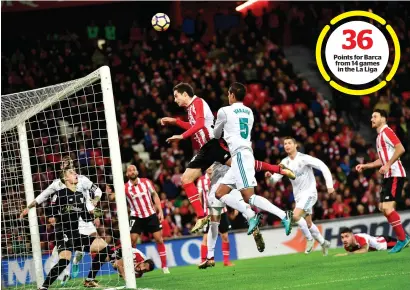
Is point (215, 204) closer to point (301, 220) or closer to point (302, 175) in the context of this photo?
point (301, 220)

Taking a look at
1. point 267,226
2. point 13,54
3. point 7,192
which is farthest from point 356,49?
point 13,54

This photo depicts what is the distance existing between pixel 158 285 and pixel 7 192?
392 centimetres

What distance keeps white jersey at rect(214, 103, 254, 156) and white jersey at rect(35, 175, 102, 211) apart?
6.53 feet

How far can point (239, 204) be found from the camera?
34.6 ft

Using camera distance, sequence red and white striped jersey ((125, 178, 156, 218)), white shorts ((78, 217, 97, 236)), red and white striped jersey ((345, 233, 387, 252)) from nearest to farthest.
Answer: white shorts ((78, 217, 97, 236))
red and white striped jersey ((345, 233, 387, 252))
red and white striped jersey ((125, 178, 156, 218))

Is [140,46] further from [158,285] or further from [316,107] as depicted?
[158,285]

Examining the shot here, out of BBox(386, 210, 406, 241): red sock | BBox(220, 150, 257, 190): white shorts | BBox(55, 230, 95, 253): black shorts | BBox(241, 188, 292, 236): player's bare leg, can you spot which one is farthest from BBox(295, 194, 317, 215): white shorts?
BBox(55, 230, 95, 253): black shorts

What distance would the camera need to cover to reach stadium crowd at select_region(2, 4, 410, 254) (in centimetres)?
2023

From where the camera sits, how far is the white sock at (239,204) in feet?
33.8

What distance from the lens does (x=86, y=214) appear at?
433 inches

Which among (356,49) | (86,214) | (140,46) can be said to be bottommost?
(86,214)

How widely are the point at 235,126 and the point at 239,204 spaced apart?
3.57 feet

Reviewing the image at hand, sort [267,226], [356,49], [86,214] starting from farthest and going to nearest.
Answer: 1. [267,226]
2. [356,49]
3. [86,214]

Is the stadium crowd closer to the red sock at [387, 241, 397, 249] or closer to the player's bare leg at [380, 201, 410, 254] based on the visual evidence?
the red sock at [387, 241, 397, 249]
